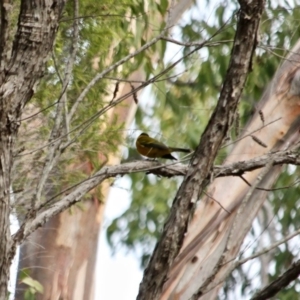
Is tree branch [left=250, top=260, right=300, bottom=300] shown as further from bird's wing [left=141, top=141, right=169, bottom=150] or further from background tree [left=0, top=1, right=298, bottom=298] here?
bird's wing [left=141, top=141, right=169, bottom=150]

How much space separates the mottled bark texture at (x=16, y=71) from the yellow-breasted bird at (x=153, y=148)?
7.84ft

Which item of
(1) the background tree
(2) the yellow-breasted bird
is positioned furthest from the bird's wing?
(1) the background tree

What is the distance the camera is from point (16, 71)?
3174 mm

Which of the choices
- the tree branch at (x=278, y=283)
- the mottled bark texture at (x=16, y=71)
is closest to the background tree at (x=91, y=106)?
the mottled bark texture at (x=16, y=71)

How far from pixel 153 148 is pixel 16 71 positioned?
2.78 metres

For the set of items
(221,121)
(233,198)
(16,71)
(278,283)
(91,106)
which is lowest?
(278,283)

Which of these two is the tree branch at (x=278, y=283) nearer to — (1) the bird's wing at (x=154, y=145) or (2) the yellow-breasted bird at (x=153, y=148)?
(2) the yellow-breasted bird at (x=153, y=148)

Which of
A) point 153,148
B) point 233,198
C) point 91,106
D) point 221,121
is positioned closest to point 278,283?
point 221,121

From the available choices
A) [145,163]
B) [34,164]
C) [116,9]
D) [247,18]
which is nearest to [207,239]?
[34,164]

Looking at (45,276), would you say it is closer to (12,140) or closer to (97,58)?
(97,58)

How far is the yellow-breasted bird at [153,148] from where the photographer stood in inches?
228

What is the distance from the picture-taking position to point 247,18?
127 inches

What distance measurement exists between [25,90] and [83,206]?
4902 millimetres

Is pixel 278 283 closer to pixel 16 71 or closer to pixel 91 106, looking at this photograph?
pixel 16 71
